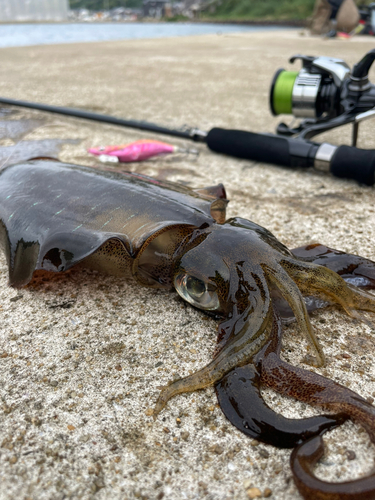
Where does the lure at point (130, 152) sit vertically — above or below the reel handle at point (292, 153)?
below

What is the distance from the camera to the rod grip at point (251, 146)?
3291 mm

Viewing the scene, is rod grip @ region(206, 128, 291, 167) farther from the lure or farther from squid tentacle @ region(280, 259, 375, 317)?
squid tentacle @ region(280, 259, 375, 317)

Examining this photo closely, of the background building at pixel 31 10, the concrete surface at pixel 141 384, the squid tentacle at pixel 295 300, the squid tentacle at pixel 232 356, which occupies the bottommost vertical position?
the concrete surface at pixel 141 384

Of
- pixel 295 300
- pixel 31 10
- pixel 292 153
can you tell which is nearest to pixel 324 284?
pixel 295 300

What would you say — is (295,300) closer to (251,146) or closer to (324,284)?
(324,284)

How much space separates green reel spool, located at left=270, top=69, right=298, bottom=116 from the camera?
3.23 m

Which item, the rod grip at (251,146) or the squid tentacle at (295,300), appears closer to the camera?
the squid tentacle at (295,300)

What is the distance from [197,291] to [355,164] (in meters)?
1.94

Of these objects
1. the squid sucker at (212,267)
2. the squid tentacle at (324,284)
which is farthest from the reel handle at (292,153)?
the squid tentacle at (324,284)

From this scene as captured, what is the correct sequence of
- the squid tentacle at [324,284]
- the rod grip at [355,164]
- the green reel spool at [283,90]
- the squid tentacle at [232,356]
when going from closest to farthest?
1. the squid tentacle at [232,356]
2. the squid tentacle at [324,284]
3. the rod grip at [355,164]
4. the green reel spool at [283,90]

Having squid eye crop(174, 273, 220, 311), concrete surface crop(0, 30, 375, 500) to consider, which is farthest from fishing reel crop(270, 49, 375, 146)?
squid eye crop(174, 273, 220, 311)

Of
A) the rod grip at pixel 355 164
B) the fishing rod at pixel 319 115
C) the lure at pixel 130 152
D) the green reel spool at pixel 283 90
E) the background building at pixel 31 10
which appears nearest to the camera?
the rod grip at pixel 355 164

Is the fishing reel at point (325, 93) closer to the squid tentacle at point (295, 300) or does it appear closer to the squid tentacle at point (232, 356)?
the squid tentacle at point (295, 300)

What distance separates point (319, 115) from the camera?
10.8 feet
